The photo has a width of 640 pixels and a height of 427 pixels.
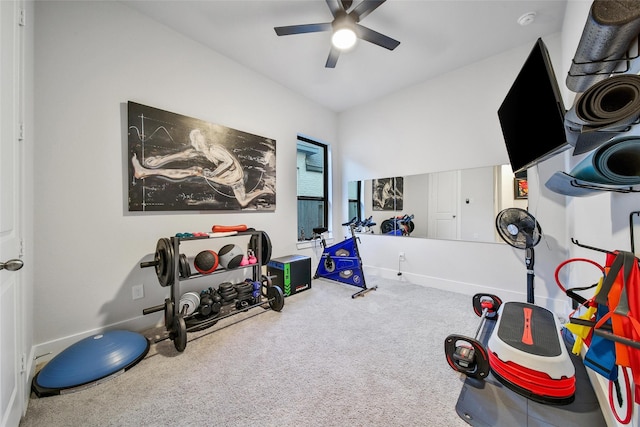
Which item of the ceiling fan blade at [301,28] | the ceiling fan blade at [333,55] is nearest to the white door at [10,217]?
the ceiling fan blade at [301,28]

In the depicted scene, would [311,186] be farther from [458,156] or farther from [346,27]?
[346,27]

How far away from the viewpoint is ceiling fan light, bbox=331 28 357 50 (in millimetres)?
2232

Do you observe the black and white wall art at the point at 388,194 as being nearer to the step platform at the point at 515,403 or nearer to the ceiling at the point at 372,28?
the ceiling at the point at 372,28

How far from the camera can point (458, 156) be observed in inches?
129

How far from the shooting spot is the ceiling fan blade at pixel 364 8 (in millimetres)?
1986

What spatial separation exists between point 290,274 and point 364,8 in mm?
3005

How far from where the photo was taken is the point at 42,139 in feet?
6.11

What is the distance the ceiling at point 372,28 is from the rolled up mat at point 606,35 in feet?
5.89

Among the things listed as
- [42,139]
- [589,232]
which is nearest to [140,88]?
[42,139]

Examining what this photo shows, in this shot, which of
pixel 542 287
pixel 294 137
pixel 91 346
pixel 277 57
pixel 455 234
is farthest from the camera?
pixel 294 137

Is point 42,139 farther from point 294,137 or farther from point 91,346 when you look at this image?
point 294,137

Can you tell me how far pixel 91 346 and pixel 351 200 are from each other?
383 centimetres

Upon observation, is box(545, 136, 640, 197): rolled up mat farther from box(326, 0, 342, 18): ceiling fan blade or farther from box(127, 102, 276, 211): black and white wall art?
box(127, 102, 276, 211): black and white wall art

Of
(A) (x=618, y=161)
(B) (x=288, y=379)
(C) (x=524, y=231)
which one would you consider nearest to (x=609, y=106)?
(A) (x=618, y=161)
